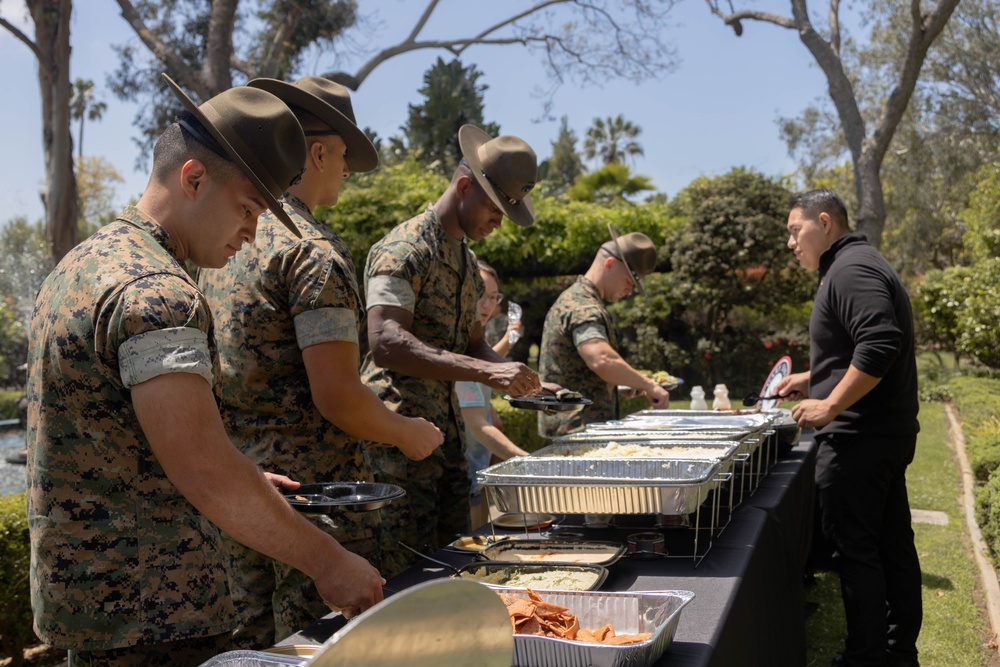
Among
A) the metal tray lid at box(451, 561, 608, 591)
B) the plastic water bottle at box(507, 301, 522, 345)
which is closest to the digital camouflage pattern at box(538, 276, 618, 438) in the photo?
the plastic water bottle at box(507, 301, 522, 345)

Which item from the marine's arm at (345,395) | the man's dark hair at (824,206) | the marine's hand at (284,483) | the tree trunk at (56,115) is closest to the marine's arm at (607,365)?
the man's dark hair at (824,206)

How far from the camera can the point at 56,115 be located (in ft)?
28.0

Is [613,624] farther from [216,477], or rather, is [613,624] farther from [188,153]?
[188,153]

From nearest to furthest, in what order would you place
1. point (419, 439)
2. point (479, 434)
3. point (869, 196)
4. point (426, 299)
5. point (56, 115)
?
point (419, 439) < point (426, 299) < point (479, 434) < point (56, 115) < point (869, 196)

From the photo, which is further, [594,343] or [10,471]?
[10,471]

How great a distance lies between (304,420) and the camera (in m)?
2.06

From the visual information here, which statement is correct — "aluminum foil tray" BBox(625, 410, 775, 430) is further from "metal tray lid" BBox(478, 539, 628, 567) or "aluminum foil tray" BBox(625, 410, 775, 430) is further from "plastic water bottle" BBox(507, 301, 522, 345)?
"plastic water bottle" BBox(507, 301, 522, 345)

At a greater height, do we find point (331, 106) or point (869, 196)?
point (869, 196)

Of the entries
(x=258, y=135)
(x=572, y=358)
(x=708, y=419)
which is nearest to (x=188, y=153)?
(x=258, y=135)

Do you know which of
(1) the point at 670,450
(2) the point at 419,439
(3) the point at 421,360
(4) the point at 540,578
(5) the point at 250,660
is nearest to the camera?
(5) the point at 250,660

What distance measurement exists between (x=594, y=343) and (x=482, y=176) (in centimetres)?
147

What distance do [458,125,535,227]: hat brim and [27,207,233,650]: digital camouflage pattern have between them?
1.66 metres

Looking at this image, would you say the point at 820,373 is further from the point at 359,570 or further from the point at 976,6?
the point at 976,6

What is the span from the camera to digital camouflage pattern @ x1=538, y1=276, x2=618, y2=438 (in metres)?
4.33
